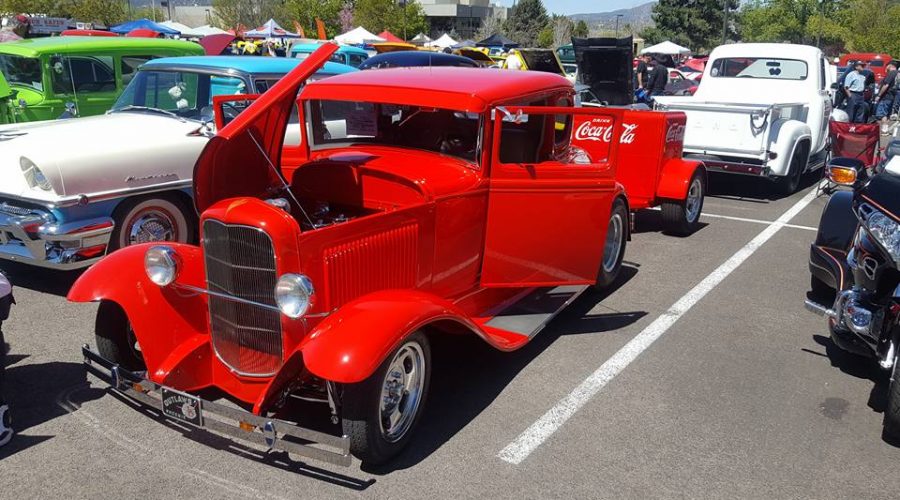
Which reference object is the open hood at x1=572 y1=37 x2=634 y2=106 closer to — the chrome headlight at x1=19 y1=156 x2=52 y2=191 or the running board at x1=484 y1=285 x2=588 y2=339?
the running board at x1=484 y1=285 x2=588 y2=339

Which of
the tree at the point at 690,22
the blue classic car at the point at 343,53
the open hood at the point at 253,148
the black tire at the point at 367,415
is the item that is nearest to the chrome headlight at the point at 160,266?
Result: the open hood at the point at 253,148

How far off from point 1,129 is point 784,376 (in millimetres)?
7088

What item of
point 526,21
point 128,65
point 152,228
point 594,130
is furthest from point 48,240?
point 526,21

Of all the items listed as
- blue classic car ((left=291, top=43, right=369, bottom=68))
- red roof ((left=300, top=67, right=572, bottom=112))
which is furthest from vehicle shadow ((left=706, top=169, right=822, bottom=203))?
blue classic car ((left=291, top=43, right=369, bottom=68))

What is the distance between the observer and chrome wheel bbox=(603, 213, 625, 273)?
6211mm

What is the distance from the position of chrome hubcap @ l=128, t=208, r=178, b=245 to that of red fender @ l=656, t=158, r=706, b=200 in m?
5.04

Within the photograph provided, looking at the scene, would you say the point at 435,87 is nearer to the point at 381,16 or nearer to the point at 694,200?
the point at 694,200

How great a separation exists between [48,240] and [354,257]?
3.13 meters

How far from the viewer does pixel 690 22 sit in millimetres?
57750

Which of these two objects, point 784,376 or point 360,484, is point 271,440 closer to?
point 360,484

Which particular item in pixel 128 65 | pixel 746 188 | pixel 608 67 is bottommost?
pixel 746 188

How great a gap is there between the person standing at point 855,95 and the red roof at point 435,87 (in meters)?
13.6

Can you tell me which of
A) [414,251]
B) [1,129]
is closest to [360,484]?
[414,251]

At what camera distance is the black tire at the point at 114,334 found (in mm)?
3982
